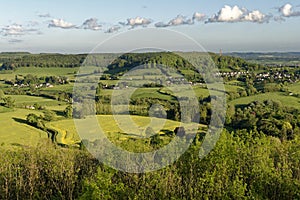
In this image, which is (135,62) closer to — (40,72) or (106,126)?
(40,72)

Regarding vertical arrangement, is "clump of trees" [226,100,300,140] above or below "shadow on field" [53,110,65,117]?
above

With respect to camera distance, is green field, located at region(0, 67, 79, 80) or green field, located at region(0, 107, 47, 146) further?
green field, located at region(0, 67, 79, 80)

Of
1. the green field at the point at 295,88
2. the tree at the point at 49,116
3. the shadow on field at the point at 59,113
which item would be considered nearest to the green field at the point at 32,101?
the shadow on field at the point at 59,113

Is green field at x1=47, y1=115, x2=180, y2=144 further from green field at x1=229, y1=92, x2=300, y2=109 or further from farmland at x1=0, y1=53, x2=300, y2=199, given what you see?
green field at x1=229, y1=92, x2=300, y2=109

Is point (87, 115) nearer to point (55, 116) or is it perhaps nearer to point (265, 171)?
point (55, 116)

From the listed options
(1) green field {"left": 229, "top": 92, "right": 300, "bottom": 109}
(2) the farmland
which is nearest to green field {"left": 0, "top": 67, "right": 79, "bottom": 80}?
(2) the farmland

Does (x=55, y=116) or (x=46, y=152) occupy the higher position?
(x=46, y=152)

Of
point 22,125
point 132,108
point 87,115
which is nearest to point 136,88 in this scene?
point 132,108

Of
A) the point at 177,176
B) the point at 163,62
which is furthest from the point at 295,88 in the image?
the point at 177,176

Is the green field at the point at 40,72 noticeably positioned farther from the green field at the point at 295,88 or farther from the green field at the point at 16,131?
the green field at the point at 295,88
